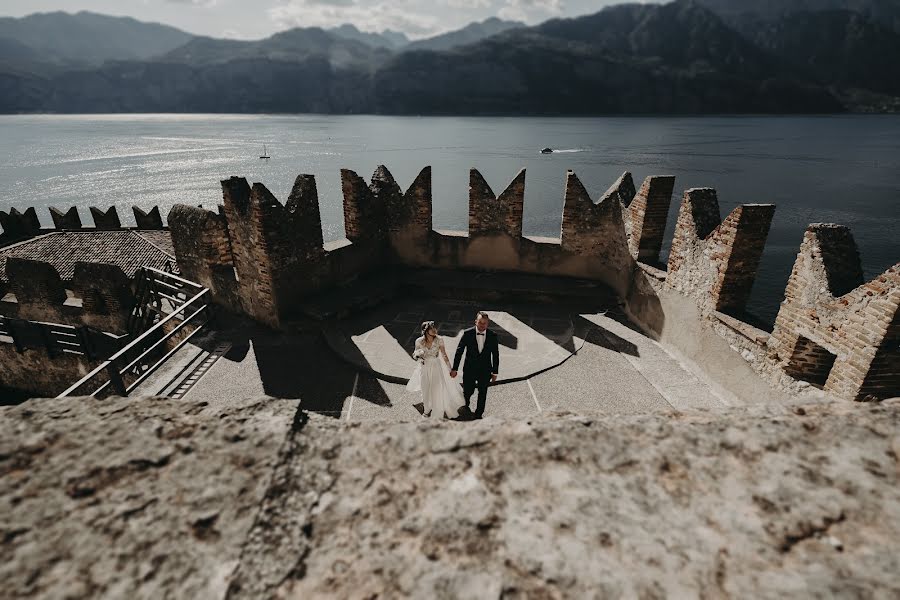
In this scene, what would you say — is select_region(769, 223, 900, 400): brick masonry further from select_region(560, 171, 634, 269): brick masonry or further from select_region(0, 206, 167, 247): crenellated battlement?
select_region(0, 206, 167, 247): crenellated battlement

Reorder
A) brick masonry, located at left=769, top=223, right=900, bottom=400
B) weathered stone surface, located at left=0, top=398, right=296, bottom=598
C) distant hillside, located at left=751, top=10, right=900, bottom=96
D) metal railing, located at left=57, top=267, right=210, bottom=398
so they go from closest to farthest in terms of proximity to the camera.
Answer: weathered stone surface, located at left=0, top=398, right=296, bottom=598, brick masonry, located at left=769, top=223, right=900, bottom=400, metal railing, located at left=57, top=267, right=210, bottom=398, distant hillside, located at left=751, top=10, right=900, bottom=96

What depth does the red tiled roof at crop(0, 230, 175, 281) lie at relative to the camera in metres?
23.3

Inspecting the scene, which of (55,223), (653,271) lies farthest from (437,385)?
(55,223)

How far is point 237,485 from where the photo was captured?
1509 mm

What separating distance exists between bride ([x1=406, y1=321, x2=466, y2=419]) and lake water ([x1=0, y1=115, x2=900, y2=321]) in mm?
20588

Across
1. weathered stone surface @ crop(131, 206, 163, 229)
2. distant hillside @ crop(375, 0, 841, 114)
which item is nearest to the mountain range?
distant hillside @ crop(375, 0, 841, 114)

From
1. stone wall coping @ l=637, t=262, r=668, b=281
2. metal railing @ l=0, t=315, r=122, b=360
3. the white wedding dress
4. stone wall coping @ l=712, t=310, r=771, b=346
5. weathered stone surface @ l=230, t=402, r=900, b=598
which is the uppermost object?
weathered stone surface @ l=230, t=402, r=900, b=598

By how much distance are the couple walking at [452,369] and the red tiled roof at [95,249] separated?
21363 millimetres

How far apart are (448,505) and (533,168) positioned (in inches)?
2262

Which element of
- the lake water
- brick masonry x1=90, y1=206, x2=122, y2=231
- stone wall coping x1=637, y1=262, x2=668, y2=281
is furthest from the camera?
the lake water

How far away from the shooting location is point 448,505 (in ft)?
4.97

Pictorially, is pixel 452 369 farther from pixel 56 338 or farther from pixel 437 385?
pixel 56 338

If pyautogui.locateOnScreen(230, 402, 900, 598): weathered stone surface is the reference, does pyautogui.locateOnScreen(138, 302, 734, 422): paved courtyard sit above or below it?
below

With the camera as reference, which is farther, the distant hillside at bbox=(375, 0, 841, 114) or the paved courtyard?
the distant hillside at bbox=(375, 0, 841, 114)
